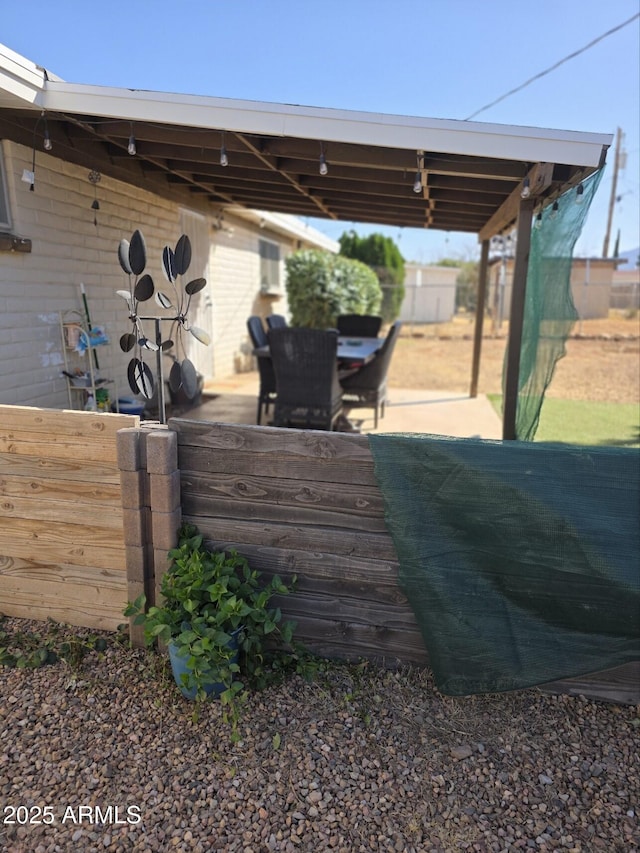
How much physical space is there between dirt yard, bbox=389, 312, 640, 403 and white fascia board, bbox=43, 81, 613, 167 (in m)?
5.65

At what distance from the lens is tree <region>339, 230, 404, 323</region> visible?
19344 millimetres

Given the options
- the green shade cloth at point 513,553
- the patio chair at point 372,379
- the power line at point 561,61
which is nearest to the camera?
the green shade cloth at point 513,553

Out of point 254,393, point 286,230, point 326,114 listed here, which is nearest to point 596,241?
point 286,230

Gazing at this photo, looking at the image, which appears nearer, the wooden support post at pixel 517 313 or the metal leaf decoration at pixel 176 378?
the metal leaf decoration at pixel 176 378

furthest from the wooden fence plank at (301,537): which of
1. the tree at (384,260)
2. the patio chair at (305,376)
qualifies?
the tree at (384,260)

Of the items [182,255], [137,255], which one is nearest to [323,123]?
[182,255]

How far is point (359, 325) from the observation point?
8523 millimetres

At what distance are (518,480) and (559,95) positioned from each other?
1273 cm

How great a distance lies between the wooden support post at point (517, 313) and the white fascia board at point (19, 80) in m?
3.16

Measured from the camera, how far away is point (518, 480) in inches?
79.1

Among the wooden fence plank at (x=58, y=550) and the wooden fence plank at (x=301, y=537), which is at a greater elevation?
the wooden fence plank at (x=301, y=537)

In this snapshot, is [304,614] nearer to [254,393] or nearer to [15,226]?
[15,226]

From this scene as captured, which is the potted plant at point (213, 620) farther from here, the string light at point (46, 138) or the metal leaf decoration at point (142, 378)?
the string light at point (46, 138)

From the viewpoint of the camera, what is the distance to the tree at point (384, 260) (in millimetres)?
19344
